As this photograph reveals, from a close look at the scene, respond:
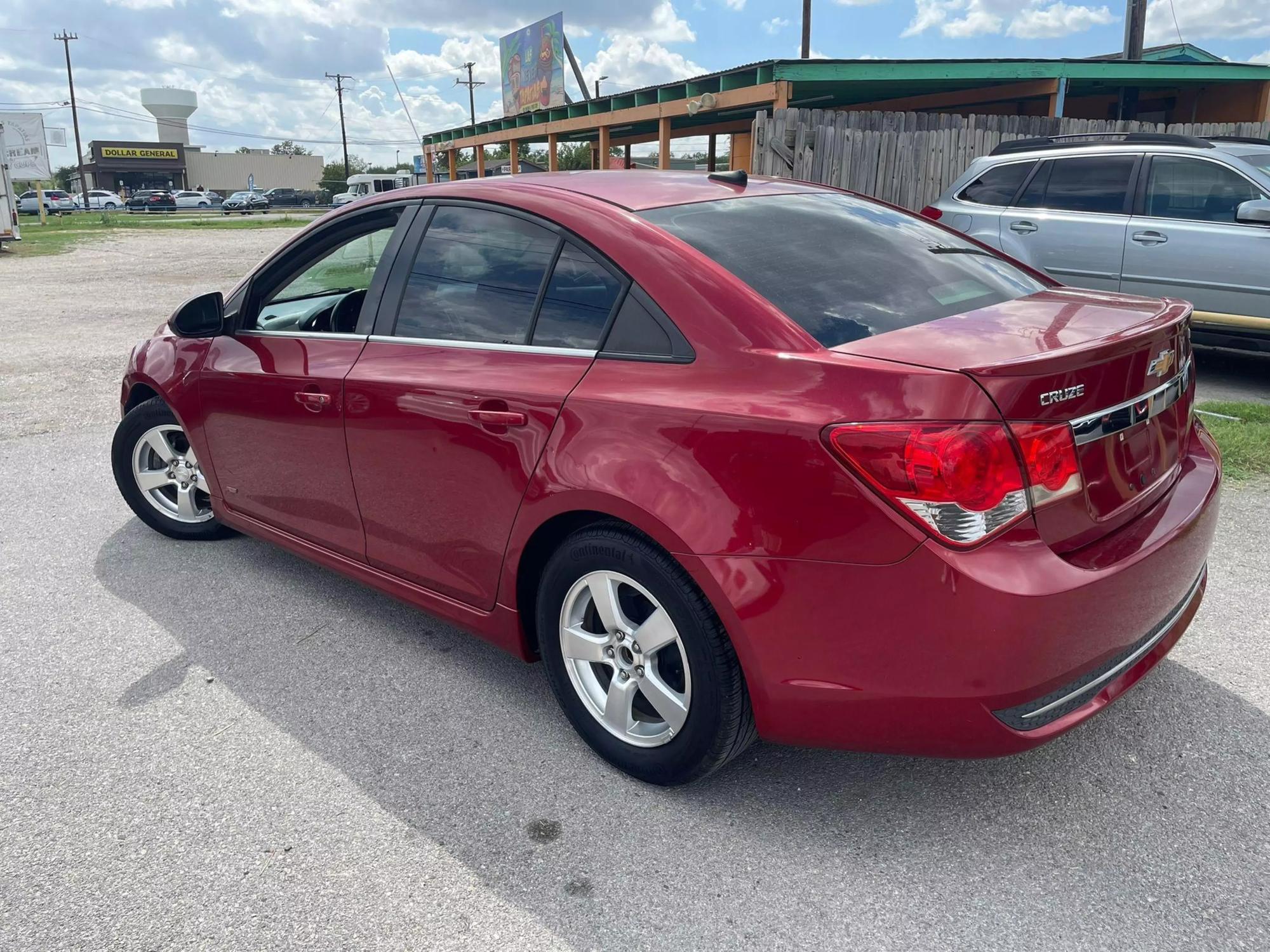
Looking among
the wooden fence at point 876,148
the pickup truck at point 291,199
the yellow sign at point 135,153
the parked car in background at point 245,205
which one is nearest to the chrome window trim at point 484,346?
the wooden fence at point 876,148

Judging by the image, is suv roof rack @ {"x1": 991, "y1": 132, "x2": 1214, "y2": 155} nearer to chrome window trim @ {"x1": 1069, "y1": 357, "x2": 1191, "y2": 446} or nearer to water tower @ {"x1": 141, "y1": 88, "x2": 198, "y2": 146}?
chrome window trim @ {"x1": 1069, "y1": 357, "x2": 1191, "y2": 446}

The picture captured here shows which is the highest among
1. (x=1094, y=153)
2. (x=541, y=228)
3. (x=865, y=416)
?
(x=1094, y=153)

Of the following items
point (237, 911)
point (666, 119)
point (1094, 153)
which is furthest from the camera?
point (666, 119)

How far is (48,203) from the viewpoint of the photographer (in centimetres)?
6009

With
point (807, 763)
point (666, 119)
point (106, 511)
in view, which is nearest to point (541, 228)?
point (807, 763)

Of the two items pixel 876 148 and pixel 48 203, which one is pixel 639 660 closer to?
pixel 876 148

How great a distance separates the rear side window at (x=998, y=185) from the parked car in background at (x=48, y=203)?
Result: 203 feet

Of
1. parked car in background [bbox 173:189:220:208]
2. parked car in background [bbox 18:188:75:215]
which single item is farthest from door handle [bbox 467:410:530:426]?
parked car in background [bbox 173:189:220:208]

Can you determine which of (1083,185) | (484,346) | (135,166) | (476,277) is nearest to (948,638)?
(484,346)

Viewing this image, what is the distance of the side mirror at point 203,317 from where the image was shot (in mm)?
3875

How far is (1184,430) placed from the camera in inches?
106

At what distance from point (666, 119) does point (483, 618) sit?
14.8m

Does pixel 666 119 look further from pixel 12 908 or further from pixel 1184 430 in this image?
pixel 12 908

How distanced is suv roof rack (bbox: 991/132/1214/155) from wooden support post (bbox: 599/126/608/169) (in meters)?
11.0
